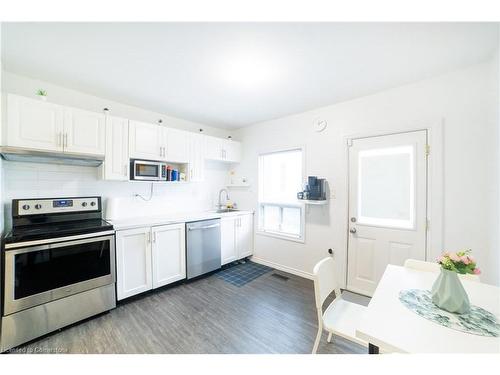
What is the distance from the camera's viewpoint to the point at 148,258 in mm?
2367

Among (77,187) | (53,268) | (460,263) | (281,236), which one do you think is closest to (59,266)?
(53,268)

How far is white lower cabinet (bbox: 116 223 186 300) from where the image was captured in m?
2.19

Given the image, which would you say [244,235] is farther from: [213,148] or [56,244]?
[56,244]

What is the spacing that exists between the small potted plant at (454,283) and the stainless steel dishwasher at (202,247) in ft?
8.14

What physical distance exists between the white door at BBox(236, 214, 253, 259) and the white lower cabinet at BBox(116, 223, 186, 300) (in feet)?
3.34

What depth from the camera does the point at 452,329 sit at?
0.85m

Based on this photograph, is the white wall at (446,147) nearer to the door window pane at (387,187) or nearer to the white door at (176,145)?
the door window pane at (387,187)

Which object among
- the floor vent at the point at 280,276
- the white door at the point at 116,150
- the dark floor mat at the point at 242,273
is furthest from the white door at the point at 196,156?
the floor vent at the point at 280,276

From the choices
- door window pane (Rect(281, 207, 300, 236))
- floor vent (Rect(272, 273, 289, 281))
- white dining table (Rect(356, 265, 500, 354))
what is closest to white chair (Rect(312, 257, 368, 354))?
white dining table (Rect(356, 265, 500, 354))

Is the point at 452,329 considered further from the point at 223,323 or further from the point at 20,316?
the point at 20,316

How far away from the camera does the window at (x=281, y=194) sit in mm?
3170

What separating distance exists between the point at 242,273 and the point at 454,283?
253 centimetres

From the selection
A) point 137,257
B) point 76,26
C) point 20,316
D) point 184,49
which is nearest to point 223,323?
point 137,257

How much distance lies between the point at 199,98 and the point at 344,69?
1665mm
